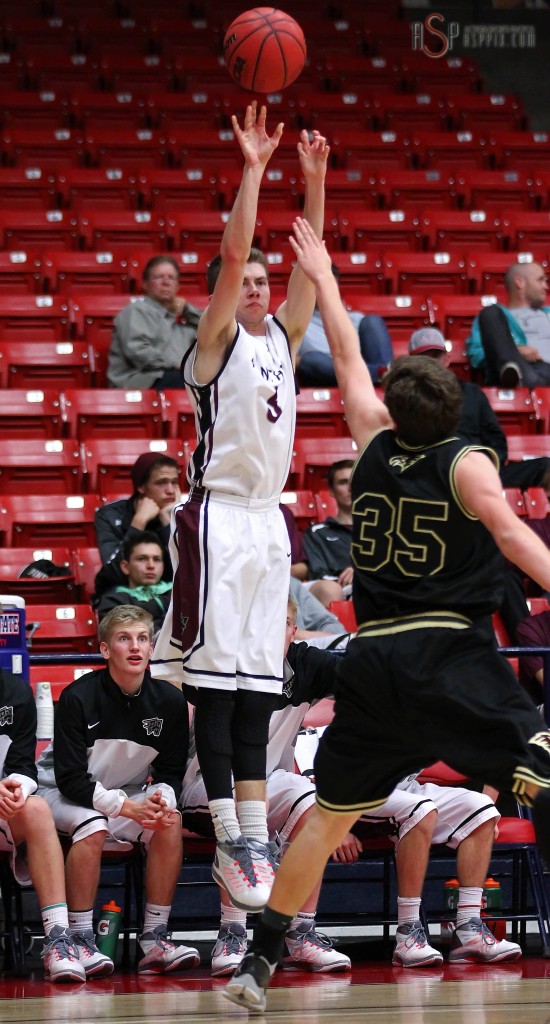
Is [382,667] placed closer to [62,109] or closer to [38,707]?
[38,707]

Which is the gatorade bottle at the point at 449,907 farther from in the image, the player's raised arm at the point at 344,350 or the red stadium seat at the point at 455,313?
the red stadium seat at the point at 455,313

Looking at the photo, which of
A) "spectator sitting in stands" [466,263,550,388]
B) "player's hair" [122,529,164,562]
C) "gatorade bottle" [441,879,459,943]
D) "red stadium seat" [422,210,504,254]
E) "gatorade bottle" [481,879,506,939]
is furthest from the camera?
"red stadium seat" [422,210,504,254]

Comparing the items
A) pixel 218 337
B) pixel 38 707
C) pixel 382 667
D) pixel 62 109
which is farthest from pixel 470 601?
pixel 62 109

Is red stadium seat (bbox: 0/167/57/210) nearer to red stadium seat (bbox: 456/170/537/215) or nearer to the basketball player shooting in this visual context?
red stadium seat (bbox: 456/170/537/215)

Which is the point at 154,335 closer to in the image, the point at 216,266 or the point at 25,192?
the point at 25,192

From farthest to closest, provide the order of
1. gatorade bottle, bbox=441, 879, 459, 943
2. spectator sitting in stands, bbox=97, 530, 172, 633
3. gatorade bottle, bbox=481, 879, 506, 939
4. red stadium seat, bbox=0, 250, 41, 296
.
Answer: red stadium seat, bbox=0, 250, 41, 296 → spectator sitting in stands, bbox=97, 530, 172, 633 → gatorade bottle, bbox=481, 879, 506, 939 → gatorade bottle, bbox=441, 879, 459, 943

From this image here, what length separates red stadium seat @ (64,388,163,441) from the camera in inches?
352

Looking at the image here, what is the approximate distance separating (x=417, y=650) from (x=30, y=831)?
217 cm

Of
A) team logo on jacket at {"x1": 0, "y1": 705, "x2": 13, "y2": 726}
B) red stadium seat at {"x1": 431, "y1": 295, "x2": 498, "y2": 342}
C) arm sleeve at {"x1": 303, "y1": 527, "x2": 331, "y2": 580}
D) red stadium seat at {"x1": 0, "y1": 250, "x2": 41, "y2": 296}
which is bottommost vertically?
team logo on jacket at {"x1": 0, "y1": 705, "x2": 13, "y2": 726}

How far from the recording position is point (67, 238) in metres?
11.4

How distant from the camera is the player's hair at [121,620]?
219 inches

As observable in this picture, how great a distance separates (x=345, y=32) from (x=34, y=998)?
12.5 meters

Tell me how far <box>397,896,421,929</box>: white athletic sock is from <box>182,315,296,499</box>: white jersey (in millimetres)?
1784

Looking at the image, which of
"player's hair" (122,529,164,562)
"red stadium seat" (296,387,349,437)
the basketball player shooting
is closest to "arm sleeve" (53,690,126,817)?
the basketball player shooting
